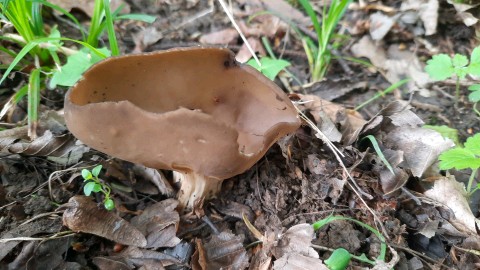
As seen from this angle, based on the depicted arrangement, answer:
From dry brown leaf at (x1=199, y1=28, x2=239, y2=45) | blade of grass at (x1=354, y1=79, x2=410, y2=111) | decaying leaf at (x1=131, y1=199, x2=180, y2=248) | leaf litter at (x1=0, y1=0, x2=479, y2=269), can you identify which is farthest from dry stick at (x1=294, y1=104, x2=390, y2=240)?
dry brown leaf at (x1=199, y1=28, x2=239, y2=45)

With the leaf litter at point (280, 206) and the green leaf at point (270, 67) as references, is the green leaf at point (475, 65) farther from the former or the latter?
the green leaf at point (270, 67)

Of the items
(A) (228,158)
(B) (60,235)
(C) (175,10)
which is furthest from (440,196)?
(C) (175,10)

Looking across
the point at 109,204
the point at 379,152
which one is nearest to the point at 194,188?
the point at 109,204

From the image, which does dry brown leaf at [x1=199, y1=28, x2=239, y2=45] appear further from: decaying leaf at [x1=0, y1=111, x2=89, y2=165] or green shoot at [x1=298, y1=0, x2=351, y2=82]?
decaying leaf at [x1=0, y1=111, x2=89, y2=165]

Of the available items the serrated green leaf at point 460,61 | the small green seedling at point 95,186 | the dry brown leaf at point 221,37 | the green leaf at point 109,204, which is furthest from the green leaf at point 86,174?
the serrated green leaf at point 460,61

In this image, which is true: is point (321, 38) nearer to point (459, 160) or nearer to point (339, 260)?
point (459, 160)

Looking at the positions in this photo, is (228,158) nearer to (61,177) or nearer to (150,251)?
(150,251)
